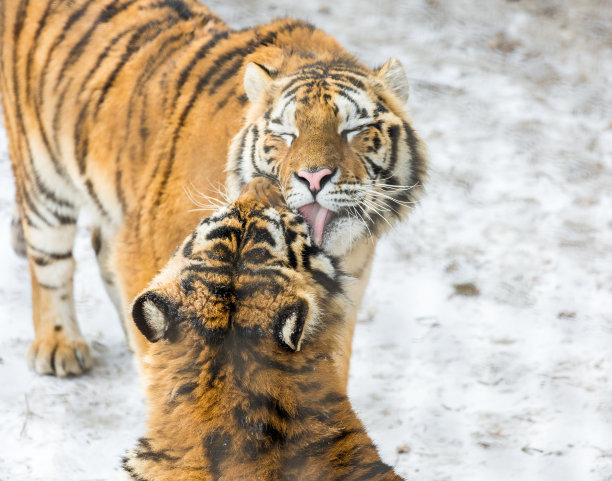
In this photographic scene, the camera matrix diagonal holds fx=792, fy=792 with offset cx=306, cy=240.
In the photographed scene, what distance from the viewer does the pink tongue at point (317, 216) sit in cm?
259

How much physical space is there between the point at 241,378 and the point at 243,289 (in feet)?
0.66

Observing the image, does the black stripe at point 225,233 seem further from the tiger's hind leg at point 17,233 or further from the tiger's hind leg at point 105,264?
the tiger's hind leg at point 17,233

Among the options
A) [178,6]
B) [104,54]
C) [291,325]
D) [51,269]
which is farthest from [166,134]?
[291,325]

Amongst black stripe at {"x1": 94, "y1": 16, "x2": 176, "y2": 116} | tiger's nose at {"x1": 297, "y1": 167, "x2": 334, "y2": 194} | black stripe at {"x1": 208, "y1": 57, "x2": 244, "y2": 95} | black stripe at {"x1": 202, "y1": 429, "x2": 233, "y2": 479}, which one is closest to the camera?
black stripe at {"x1": 202, "y1": 429, "x2": 233, "y2": 479}

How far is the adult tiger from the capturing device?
8.68ft

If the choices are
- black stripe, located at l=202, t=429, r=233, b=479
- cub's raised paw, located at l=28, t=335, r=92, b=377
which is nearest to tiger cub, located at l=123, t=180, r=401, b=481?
black stripe, located at l=202, t=429, r=233, b=479

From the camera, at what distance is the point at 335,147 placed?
2.59 meters

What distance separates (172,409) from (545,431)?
203 centimetres

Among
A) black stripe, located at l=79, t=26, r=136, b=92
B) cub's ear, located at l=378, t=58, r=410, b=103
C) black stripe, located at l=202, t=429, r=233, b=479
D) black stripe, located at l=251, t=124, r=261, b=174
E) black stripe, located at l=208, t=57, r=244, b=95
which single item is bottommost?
black stripe, located at l=202, t=429, r=233, b=479

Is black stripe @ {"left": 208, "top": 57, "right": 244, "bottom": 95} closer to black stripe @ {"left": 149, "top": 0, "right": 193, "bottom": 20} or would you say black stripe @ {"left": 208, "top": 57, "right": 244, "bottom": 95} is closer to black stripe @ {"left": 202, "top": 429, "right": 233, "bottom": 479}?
black stripe @ {"left": 149, "top": 0, "right": 193, "bottom": 20}

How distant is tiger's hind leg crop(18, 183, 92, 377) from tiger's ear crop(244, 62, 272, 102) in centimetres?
132

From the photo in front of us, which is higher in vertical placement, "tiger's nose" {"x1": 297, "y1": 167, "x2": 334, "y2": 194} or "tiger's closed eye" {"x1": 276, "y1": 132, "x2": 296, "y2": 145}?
"tiger's closed eye" {"x1": 276, "y1": 132, "x2": 296, "y2": 145}

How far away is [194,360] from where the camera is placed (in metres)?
1.75

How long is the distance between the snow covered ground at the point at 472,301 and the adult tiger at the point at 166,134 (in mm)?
333
